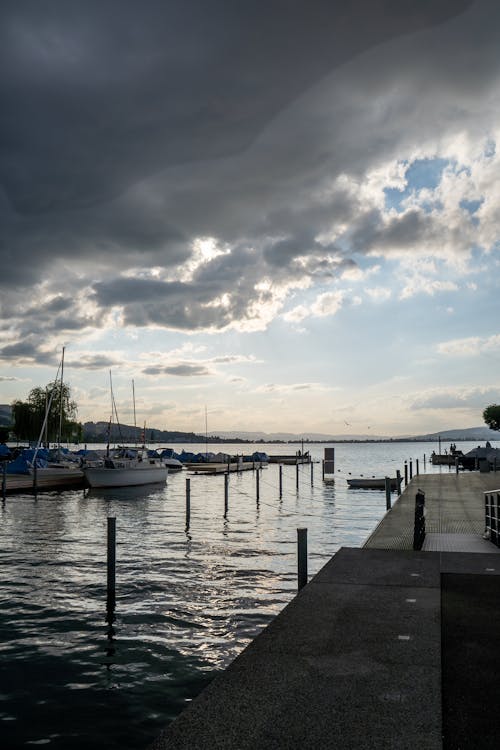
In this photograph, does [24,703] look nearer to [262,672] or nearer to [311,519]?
[262,672]

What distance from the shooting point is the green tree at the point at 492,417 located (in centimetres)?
13612

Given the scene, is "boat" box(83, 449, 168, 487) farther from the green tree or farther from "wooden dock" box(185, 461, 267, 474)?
the green tree

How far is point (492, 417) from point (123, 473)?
10673cm

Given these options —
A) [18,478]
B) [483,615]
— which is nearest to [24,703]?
[483,615]

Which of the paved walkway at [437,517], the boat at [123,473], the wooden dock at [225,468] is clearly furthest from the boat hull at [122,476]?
the paved walkway at [437,517]

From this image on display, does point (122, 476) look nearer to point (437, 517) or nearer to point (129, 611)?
point (437, 517)

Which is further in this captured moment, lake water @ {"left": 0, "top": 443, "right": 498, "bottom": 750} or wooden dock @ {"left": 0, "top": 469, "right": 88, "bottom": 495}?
wooden dock @ {"left": 0, "top": 469, "right": 88, "bottom": 495}

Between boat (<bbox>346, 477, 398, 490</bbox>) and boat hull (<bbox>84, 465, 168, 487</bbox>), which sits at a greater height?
boat hull (<bbox>84, 465, 168, 487</bbox>)

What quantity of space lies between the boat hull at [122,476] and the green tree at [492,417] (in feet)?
329

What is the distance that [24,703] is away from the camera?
9.31 metres

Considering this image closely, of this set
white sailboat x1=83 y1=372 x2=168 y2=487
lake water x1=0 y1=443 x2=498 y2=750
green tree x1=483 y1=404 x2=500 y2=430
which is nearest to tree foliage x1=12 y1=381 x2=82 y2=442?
white sailboat x1=83 y1=372 x2=168 y2=487

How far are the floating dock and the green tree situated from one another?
5270 inches

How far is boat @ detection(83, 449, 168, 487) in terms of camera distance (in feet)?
172

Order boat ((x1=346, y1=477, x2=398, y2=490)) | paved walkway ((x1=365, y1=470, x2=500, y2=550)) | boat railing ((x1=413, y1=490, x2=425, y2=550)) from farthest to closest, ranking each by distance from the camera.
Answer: boat ((x1=346, y1=477, x2=398, y2=490)) → paved walkway ((x1=365, y1=470, x2=500, y2=550)) → boat railing ((x1=413, y1=490, x2=425, y2=550))
